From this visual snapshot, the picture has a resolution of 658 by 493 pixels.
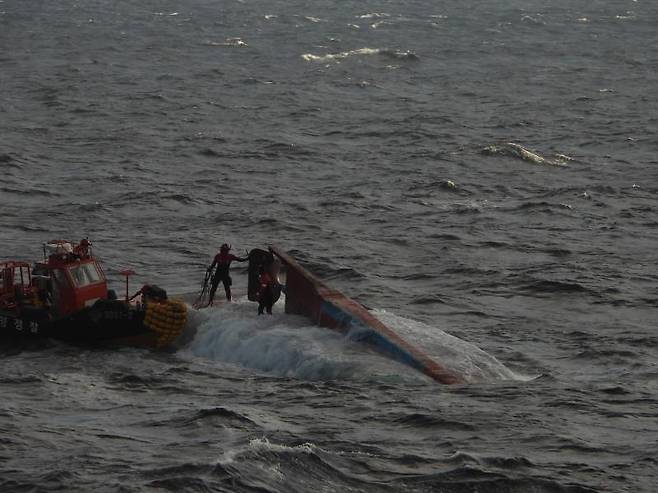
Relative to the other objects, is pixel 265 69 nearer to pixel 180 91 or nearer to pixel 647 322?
pixel 180 91

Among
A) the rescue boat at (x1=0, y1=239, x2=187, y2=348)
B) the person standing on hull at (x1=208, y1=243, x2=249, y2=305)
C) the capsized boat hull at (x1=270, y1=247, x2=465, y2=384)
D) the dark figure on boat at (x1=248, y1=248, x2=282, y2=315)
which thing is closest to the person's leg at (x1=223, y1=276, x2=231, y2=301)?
the person standing on hull at (x1=208, y1=243, x2=249, y2=305)

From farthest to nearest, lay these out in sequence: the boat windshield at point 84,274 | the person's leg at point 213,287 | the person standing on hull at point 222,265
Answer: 1. the person's leg at point 213,287
2. the person standing on hull at point 222,265
3. the boat windshield at point 84,274

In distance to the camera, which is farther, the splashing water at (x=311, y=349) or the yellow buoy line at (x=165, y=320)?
the yellow buoy line at (x=165, y=320)

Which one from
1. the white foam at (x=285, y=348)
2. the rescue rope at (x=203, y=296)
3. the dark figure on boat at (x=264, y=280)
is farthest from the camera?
the rescue rope at (x=203, y=296)

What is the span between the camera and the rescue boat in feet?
92.7

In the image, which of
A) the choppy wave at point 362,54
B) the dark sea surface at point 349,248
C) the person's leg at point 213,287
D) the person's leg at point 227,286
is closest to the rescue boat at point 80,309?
the dark sea surface at point 349,248

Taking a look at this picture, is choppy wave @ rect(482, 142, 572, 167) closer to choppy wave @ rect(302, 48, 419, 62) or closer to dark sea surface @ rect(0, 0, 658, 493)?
dark sea surface @ rect(0, 0, 658, 493)

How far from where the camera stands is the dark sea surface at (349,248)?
21.2m

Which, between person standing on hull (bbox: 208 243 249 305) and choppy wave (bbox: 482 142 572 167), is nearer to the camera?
person standing on hull (bbox: 208 243 249 305)

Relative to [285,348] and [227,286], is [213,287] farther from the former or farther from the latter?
[285,348]

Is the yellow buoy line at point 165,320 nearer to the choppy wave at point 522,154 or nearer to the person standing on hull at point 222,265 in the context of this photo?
the person standing on hull at point 222,265

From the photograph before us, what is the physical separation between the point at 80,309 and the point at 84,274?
0.94 meters

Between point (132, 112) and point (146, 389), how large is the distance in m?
40.7

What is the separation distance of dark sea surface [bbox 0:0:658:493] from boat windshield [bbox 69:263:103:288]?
1614 millimetres
